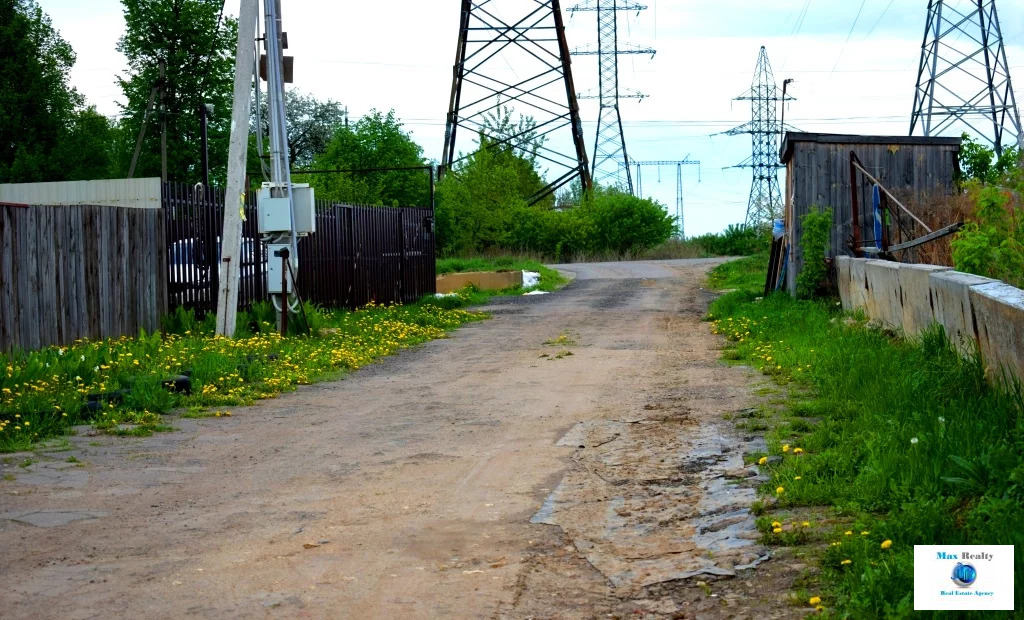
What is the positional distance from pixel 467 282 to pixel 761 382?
835 inches

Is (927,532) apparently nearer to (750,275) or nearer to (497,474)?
(497,474)

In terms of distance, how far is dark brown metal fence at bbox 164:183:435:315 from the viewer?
15.7 metres

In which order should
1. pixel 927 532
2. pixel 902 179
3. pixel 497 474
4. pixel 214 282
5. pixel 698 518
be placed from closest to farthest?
pixel 927 532
pixel 698 518
pixel 497 474
pixel 214 282
pixel 902 179

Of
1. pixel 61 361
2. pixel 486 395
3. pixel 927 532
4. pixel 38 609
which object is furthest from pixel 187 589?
pixel 61 361

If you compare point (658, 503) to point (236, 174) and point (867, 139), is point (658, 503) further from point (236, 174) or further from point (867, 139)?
point (867, 139)

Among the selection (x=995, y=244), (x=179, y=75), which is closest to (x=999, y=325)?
A: (x=995, y=244)

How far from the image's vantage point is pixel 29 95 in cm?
4644

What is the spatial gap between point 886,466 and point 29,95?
47818 mm

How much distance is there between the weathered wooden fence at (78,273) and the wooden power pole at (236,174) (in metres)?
1.23

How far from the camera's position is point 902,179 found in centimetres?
1906

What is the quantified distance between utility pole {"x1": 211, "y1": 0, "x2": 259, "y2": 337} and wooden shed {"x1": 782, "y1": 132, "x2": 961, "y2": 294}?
9725 mm

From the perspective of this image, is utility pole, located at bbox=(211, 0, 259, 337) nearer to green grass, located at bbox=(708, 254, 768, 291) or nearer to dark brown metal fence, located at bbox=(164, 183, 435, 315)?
dark brown metal fence, located at bbox=(164, 183, 435, 315)

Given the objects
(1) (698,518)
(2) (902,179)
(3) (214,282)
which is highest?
(2) (902,179)

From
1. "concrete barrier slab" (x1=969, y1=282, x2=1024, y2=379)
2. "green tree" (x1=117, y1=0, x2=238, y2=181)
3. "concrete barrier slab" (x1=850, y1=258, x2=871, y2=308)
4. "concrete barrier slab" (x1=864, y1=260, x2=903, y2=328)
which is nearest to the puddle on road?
"concrete barrier slab" (x1=969, y1=282, x2=1024, y2=379)
